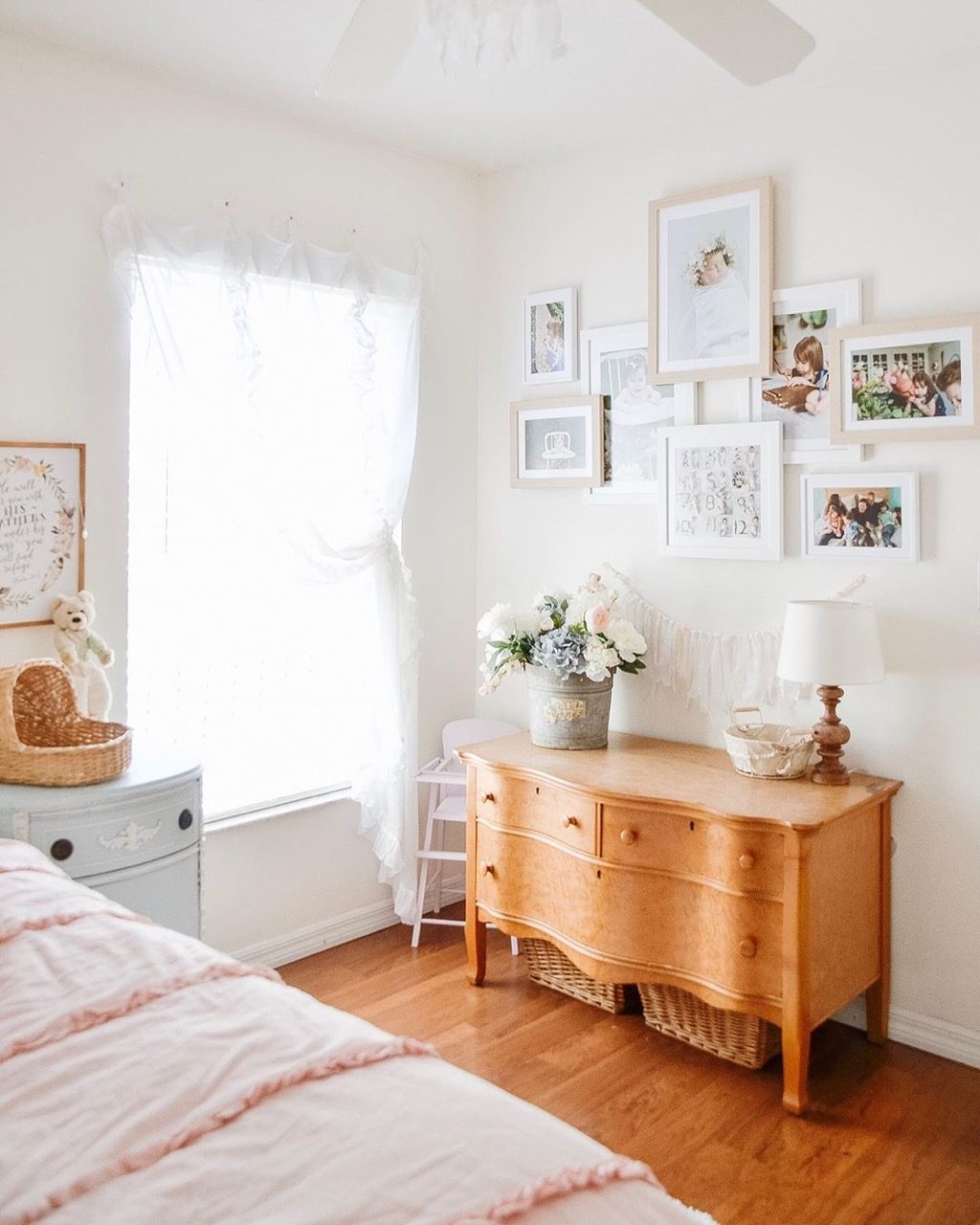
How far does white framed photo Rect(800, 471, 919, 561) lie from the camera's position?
301 cm

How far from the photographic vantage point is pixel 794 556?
128 inches

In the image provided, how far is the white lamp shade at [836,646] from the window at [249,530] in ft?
4.81

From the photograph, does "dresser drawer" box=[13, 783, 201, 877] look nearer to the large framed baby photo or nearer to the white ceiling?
the white ceiling

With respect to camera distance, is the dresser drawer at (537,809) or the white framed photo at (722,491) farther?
the white framed photo at (722,491)

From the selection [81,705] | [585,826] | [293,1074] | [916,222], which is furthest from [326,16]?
[293,1074]

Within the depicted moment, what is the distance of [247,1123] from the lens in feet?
4.31

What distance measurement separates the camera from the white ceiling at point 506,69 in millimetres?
2699

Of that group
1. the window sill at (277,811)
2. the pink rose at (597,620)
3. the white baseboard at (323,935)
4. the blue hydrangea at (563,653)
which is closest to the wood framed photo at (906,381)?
the pink rose at (597,620)

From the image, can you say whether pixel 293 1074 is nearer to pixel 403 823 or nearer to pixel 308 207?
pixel 403 823

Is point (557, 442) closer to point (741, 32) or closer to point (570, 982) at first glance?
point (570, 982)

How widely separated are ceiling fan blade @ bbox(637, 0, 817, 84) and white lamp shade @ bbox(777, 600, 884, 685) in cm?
138

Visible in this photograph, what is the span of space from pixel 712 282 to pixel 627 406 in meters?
0.47

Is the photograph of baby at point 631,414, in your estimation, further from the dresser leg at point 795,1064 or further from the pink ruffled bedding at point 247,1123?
the pink ruffled bedding at point 247,1123

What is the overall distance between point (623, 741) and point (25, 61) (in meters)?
2.52
